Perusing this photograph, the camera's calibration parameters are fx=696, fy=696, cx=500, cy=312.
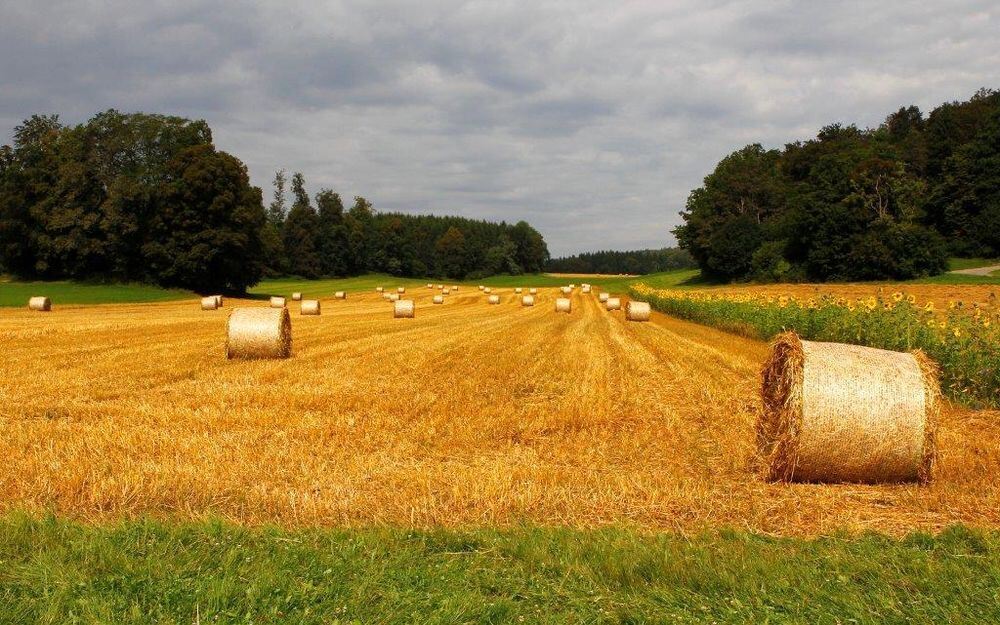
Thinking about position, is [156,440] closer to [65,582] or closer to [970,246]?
[65,582]

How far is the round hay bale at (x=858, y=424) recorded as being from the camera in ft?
26.0

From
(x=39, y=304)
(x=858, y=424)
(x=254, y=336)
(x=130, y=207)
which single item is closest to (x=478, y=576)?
(x=858, y=424)

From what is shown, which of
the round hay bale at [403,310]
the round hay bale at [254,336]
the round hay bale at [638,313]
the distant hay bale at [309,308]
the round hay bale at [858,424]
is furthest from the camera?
the distant hay bale at [309,308]

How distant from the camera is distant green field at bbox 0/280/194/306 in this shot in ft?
170

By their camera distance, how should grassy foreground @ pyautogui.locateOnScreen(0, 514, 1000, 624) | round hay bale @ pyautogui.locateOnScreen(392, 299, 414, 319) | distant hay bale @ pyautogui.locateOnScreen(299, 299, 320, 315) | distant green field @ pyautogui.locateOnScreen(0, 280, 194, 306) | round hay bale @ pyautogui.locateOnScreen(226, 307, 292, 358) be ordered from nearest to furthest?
grassy foreground @ pyautogui.locateOnScreen(0, 514, 1000, 624), round hay bale @ pyautogui.locateOnScreen(226, 307, 292, 358), round hay bale @ pyautogui.locateOnScreen(392, 299, 414, 319), distant hay bale @ pyautogui.locateOnScreen(299, 299, 320, 315), distant green field @ pyautogui.locateOnScreen(0, 280, 194, 306)

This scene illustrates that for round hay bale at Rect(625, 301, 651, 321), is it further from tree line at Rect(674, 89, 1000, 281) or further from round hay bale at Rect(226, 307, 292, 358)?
tree line at Rect(674, 89, 1000, 281)

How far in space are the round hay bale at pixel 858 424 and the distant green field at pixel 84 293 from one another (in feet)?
173

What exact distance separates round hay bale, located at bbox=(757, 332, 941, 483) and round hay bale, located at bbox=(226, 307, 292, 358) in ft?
43.2

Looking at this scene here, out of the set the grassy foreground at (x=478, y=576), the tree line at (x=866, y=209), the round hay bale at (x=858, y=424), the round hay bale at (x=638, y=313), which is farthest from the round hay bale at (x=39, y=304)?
the tree line at (x=866, y=209)

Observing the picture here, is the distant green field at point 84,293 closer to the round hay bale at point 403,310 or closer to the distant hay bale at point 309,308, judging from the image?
the distant hay bale at point 309,308

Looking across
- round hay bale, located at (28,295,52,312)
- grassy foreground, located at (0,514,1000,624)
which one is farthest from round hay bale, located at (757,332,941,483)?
round hay bale, located at (28,295,52,312)

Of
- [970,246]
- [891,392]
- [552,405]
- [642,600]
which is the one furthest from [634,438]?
[970,246]

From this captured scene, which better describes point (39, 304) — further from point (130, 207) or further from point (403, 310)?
Result: point (130, 207)

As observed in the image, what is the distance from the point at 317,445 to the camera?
9086 mm
